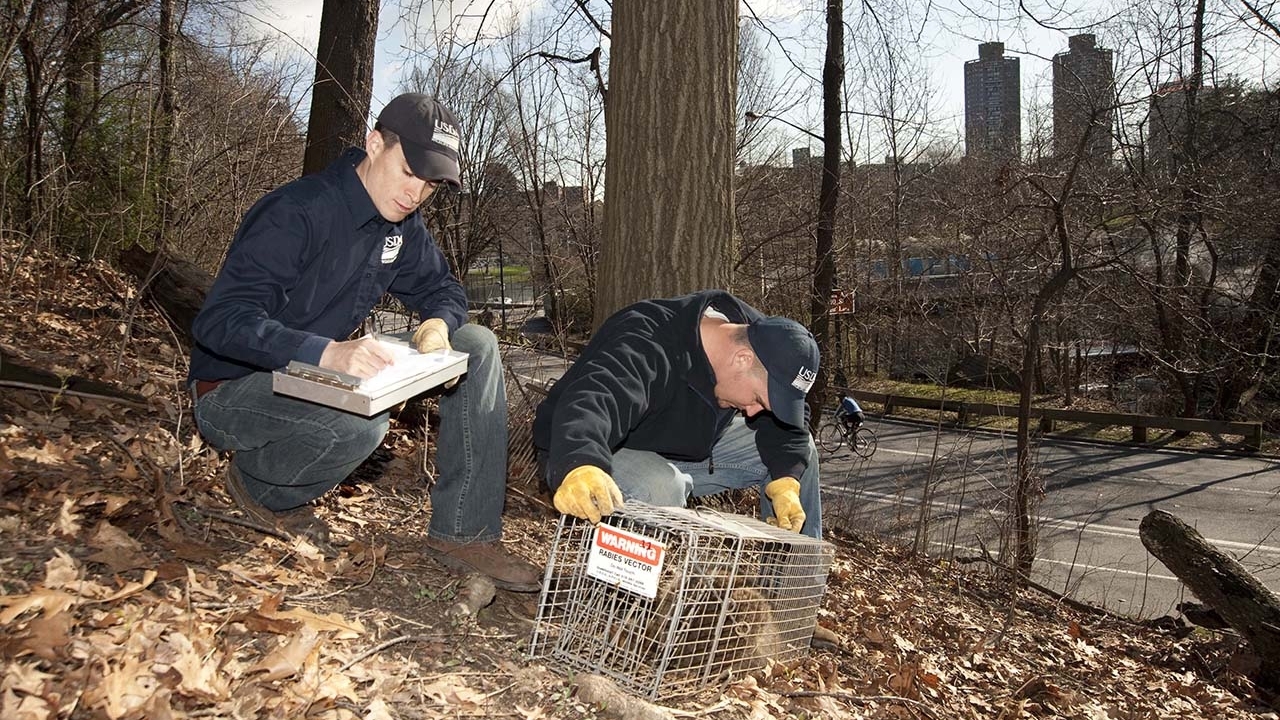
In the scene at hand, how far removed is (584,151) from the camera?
9430 millimetres

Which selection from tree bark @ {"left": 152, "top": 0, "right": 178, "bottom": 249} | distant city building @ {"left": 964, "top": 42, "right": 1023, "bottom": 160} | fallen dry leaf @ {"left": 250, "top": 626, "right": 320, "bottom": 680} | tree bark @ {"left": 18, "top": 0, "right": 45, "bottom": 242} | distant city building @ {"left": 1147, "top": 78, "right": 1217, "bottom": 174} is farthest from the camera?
distant city building @ {"left": 1147, "top": 78, "right": 1217, "bottom": 174}

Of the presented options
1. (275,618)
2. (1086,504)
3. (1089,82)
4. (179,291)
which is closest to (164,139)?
(179,291)

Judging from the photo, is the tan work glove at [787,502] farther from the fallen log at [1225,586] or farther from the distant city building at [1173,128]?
the distant city building at [1173,128]

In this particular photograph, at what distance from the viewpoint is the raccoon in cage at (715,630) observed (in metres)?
2.70

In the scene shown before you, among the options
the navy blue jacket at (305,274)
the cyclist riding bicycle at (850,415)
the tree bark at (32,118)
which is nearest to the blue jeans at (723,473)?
the navy blue jacket at (305,274)

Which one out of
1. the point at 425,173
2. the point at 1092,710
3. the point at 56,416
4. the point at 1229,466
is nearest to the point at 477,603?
the point at 425,173

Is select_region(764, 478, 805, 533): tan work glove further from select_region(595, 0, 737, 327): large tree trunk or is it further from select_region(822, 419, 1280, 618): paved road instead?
select_region(822, 419, 1280, 618): paved road

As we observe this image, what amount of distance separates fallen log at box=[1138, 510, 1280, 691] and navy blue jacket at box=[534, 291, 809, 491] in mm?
3947

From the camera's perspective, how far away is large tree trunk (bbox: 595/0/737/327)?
14.5 feet

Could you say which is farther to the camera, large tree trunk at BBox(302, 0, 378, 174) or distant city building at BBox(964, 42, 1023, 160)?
distant city building at BBox(964, 42, 1023, 160)

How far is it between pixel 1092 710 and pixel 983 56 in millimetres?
7661

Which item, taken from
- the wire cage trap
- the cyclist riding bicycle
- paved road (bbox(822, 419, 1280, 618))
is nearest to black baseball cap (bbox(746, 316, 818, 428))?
the wire cage trap

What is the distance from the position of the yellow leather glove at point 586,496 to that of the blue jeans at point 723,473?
707 mm

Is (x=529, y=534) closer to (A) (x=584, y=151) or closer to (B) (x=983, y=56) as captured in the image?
(A) (x=584, y=151)
